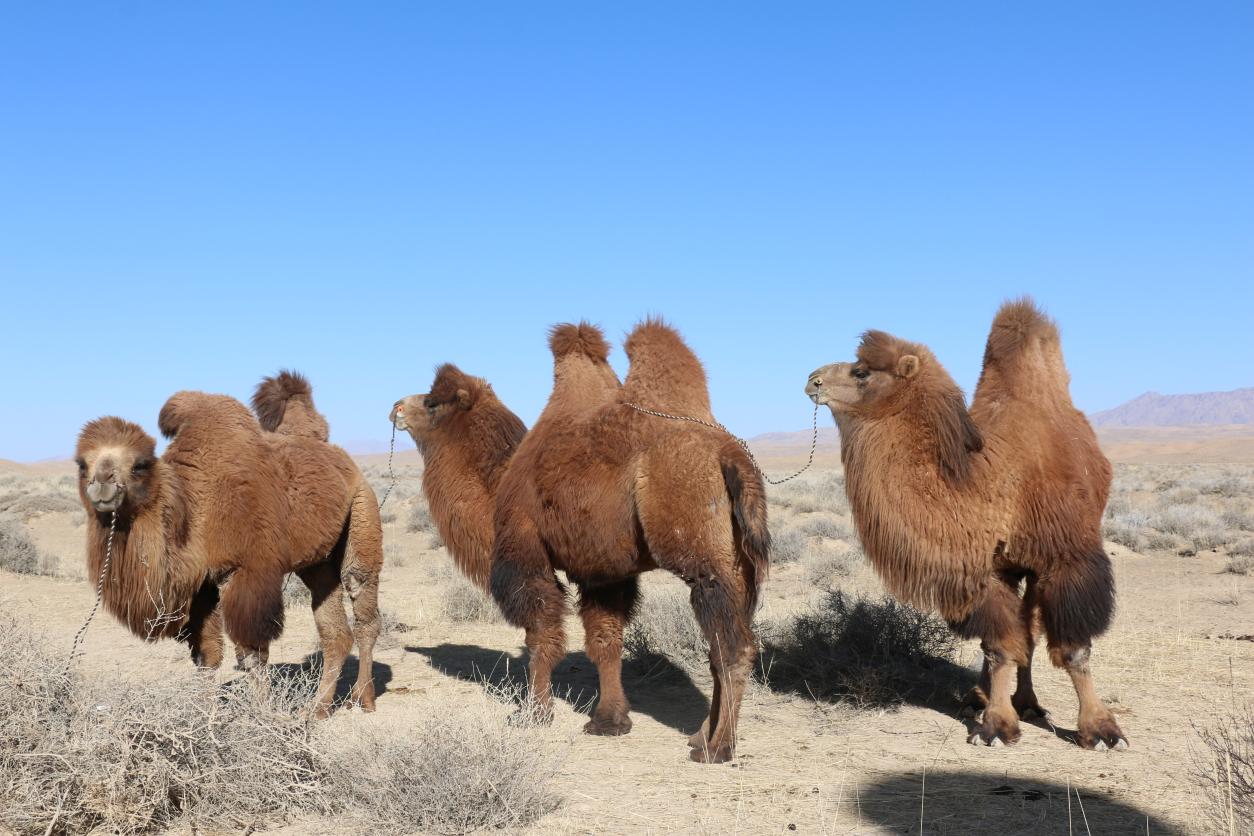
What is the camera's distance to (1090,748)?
6891 millimetres

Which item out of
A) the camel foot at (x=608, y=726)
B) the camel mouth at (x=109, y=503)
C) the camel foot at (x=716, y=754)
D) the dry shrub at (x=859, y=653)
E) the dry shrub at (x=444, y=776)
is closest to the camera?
the dry shrub at (x=444, y=776)

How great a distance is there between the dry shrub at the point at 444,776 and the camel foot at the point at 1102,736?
11.5 feet

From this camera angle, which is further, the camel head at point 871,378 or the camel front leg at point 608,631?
the camel front leg at point 608,631

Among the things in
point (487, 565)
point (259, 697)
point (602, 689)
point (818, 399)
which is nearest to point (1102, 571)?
point (818, 399)

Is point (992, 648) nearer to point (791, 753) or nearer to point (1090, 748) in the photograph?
point (1090, 748)

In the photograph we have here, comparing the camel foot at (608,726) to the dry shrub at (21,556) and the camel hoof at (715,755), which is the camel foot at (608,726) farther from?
the dry shrub at (21,556)

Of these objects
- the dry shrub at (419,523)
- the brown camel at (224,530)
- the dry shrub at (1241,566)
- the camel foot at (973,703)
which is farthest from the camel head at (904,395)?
the dry shrub at (419,523)

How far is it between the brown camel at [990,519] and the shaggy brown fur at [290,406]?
14.5 ft

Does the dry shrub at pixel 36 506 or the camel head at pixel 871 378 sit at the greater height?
the camel head at pixel 871 378

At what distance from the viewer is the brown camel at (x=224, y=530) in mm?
6770

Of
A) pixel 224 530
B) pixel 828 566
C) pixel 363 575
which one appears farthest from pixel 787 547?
pixel 224 530

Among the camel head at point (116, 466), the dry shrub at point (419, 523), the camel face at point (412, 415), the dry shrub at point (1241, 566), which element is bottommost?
the dry shrub at point (419, 523)

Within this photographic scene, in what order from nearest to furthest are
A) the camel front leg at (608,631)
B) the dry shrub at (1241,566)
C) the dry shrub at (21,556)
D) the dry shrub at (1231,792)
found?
the dry shrub at (1231,792)
the camel front leg at (608,631)
the dry shrub at (21,556)
the dry shrub at (1241,566)

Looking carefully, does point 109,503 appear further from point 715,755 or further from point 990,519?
point 990,519
